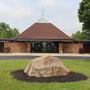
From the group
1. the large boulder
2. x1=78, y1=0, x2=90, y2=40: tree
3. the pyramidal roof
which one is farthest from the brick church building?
the large boulder

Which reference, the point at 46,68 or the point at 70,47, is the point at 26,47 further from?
the point at 46,68

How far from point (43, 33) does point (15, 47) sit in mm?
5637

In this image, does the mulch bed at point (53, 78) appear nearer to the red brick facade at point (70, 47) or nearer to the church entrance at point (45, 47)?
the red brick facade at point (70, 47)

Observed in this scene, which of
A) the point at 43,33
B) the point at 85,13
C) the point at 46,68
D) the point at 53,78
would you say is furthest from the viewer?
the point at 43,33

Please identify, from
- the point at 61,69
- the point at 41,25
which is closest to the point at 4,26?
the point at 41,25

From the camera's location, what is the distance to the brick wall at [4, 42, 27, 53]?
55906 mm

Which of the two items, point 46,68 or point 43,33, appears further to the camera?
point 43,33

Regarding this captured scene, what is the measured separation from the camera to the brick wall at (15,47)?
5591 centimetres

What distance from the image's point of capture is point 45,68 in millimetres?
15898

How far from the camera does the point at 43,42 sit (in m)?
57.9

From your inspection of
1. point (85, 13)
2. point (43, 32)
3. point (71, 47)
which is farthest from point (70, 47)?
point (85, 13)

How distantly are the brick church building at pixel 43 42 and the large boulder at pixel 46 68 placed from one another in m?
37.7

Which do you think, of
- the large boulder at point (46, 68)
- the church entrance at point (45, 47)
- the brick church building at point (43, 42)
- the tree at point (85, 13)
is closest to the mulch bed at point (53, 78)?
the large boulder at point (46, 68)

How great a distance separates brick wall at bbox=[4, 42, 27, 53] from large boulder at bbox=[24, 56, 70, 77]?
3946 centimetres
